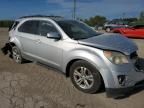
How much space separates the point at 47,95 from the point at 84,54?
4.15 feet

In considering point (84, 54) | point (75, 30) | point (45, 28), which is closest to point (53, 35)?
point (75, 30)

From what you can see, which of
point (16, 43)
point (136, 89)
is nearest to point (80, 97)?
point (136, 89)

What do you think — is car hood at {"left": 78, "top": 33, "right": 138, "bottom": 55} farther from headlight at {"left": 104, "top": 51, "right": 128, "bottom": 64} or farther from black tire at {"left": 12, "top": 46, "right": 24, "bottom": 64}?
black tire at {"left": 12, "top": 46, "right": 24, "bottom": 64}

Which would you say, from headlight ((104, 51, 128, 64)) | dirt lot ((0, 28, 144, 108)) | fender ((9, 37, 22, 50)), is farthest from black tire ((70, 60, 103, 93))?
fender ((9, 37, 22, 50))

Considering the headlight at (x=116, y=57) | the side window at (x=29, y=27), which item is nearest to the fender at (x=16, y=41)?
the side window at (x=29, y=27)

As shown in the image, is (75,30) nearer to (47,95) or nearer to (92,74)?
(92,74)

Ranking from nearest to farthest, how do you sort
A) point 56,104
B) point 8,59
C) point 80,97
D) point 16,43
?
point 56,104 < point 80,97 < point 16,43 < point 8,59

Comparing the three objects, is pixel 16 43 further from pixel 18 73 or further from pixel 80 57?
pixel 80 57

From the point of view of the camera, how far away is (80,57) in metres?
6.04

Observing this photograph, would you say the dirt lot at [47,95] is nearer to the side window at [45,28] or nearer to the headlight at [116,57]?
the headlight at [116,57]

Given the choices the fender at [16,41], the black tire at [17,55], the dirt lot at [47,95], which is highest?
the fender at [16,41]

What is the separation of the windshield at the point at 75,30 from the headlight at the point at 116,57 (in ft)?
3.90

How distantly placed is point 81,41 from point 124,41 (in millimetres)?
1072

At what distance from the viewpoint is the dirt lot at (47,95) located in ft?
18.0
